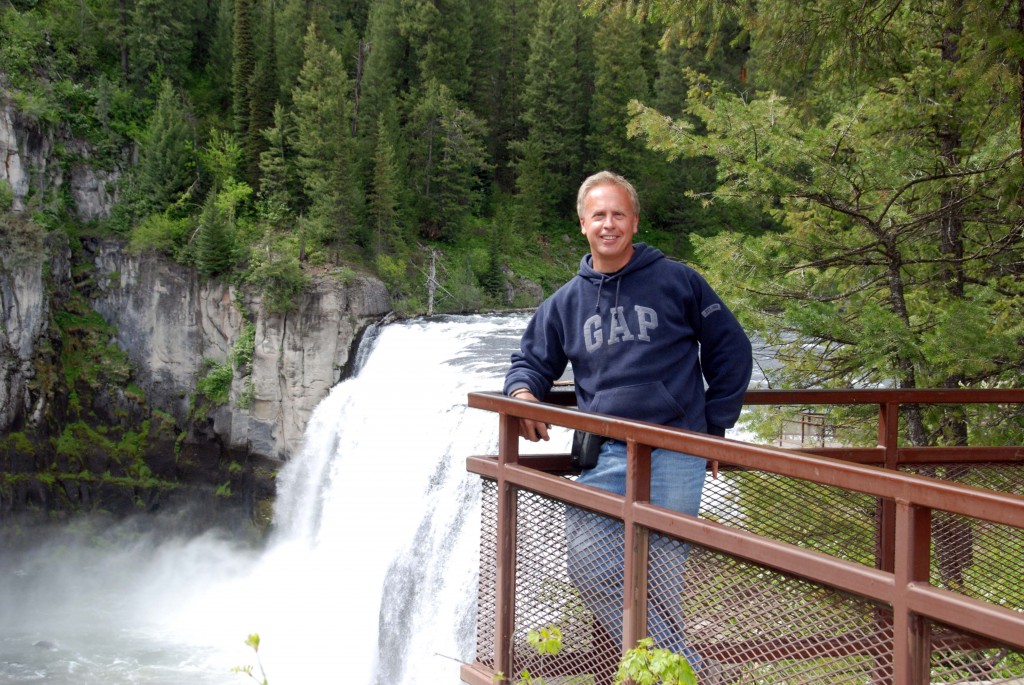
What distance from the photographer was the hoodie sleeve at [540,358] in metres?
3.49

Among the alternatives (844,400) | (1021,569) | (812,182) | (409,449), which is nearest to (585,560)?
(844,400)

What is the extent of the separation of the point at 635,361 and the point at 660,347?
0.09 metres

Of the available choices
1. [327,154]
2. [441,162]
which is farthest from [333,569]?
[441,162]

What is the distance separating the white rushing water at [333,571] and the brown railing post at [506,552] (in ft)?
26.0

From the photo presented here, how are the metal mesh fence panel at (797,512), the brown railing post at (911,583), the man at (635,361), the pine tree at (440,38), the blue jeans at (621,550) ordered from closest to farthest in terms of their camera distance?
the brown railing post at (911,583) < the blue jeans at (621,550) < the man at (635,361) < the metal mesh fence panel at (797,512) < the pine tree at (440,38)

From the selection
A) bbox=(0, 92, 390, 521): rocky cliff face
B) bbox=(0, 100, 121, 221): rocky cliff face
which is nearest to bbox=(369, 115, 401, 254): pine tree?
bbox=(0, 92, 390, 521): rocky cliff face

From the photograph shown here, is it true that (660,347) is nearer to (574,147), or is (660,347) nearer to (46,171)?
(46,171)

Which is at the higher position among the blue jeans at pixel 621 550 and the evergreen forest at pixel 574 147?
the evergreen forest at pixel 574 147

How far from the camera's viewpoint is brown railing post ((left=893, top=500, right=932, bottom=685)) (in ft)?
6.87

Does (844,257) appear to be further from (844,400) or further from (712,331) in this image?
(712,331)

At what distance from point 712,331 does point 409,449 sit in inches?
512

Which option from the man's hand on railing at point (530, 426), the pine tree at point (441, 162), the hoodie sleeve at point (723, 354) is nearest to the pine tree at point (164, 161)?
the pine tree at point (441, 162)

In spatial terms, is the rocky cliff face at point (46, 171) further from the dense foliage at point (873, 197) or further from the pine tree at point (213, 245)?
the dense foliage at point (873, 197)

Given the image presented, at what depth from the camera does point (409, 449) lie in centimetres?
1586
